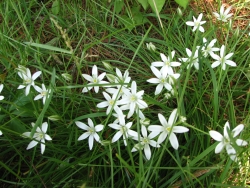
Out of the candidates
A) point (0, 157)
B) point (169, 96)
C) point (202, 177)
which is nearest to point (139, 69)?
point (169, 96)

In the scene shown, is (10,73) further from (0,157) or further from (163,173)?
(163,173)

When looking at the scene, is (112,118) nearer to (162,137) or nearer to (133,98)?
(133,98)

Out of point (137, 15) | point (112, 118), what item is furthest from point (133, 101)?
point (137, 15)

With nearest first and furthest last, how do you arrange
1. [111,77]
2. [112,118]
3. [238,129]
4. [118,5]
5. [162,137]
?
1. [238,129]
2. [162,137]
3. [111,77]
4. [112,118]
5. [118,5]

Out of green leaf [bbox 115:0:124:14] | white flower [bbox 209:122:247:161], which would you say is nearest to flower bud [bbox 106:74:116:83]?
white flower [bbox 209:122:247:161]

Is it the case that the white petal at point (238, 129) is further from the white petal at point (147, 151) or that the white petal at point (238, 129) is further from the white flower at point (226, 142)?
the white petal at point (147, 151)

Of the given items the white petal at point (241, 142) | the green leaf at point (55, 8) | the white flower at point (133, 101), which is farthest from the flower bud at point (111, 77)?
the green leaf at point (55, 8)

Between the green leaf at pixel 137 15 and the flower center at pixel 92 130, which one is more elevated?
the green leaf at pixel 137 15

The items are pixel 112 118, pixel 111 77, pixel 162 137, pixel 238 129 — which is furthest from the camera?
pixel 112 118

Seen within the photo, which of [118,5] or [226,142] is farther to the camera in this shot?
[118,5]

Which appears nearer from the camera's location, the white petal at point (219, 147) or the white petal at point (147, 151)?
the white petal at point (219, 147)

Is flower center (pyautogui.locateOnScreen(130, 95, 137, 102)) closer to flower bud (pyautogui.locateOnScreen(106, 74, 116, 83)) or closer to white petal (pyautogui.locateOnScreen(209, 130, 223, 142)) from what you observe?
flower bud (pyautogui.locateOnScreen(106, 74, 116, 83))
